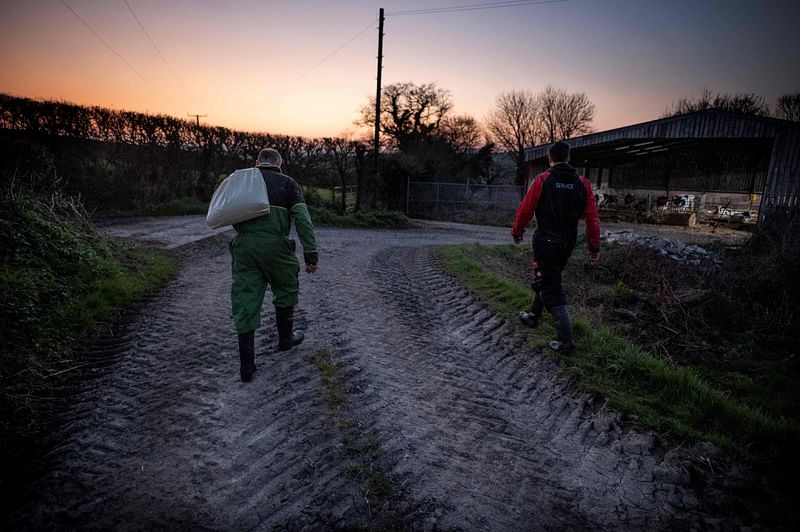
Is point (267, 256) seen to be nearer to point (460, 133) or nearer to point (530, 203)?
point (530, 203)

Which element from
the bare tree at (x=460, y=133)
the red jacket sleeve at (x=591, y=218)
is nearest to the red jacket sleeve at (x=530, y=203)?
the red jacket sleeve at (x=591, y=218)

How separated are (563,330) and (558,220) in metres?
1.16

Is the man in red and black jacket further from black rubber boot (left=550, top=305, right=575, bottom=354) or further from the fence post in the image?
the fence post

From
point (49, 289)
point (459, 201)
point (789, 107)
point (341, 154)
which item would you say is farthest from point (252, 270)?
point (789, 107)

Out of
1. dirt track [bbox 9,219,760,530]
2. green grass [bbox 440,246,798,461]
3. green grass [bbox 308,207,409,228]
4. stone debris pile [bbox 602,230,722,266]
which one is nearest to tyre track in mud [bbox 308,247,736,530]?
dirt track [bbox 9,219,760,530]

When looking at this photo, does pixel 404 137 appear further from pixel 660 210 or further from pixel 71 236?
pixel 71 236

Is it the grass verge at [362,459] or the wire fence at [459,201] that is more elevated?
the wire fence at [459,201]

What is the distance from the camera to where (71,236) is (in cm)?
579

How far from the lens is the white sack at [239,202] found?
343cm

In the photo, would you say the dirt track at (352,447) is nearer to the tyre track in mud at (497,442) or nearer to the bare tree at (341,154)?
the tyre track in mud at (497,442)

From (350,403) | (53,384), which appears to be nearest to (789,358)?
(350,403)

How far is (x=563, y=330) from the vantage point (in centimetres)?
419

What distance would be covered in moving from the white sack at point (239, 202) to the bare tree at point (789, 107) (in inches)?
1903

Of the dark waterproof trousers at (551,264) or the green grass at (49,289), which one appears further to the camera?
the dark waterproof trousers at (551,264)
